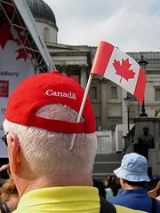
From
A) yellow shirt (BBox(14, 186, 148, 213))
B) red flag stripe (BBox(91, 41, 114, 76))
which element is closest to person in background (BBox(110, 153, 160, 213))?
red flag stripe (BBox(91, 41, 114, 76))

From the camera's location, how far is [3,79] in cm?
1318

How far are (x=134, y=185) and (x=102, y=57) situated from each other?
6.44ft

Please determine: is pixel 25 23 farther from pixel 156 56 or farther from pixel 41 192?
pixel 156 56

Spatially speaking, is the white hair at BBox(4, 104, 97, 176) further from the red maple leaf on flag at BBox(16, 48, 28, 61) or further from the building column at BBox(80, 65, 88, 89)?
the building column at BBox(80, 65, 88, 89)

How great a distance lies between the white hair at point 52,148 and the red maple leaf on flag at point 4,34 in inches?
456

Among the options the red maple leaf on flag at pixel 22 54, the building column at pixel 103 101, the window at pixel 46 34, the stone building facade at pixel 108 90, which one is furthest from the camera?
the window at pixel 46 34

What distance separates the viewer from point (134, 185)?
4.23 meters

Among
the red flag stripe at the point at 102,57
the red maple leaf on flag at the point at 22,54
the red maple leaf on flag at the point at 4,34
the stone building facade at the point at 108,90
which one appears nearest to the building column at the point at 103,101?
the stone building facade at the point at 108,90

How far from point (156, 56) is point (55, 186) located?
74.9m

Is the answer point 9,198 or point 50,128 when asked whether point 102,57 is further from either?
point 9,198

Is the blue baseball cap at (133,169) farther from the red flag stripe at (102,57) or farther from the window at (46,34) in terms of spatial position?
the window at (46,34)

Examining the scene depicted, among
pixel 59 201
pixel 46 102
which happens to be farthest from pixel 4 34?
pixel 59 201

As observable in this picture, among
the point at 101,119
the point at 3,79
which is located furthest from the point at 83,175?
the point at 101,119

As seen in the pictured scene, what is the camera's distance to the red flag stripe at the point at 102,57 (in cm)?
241
